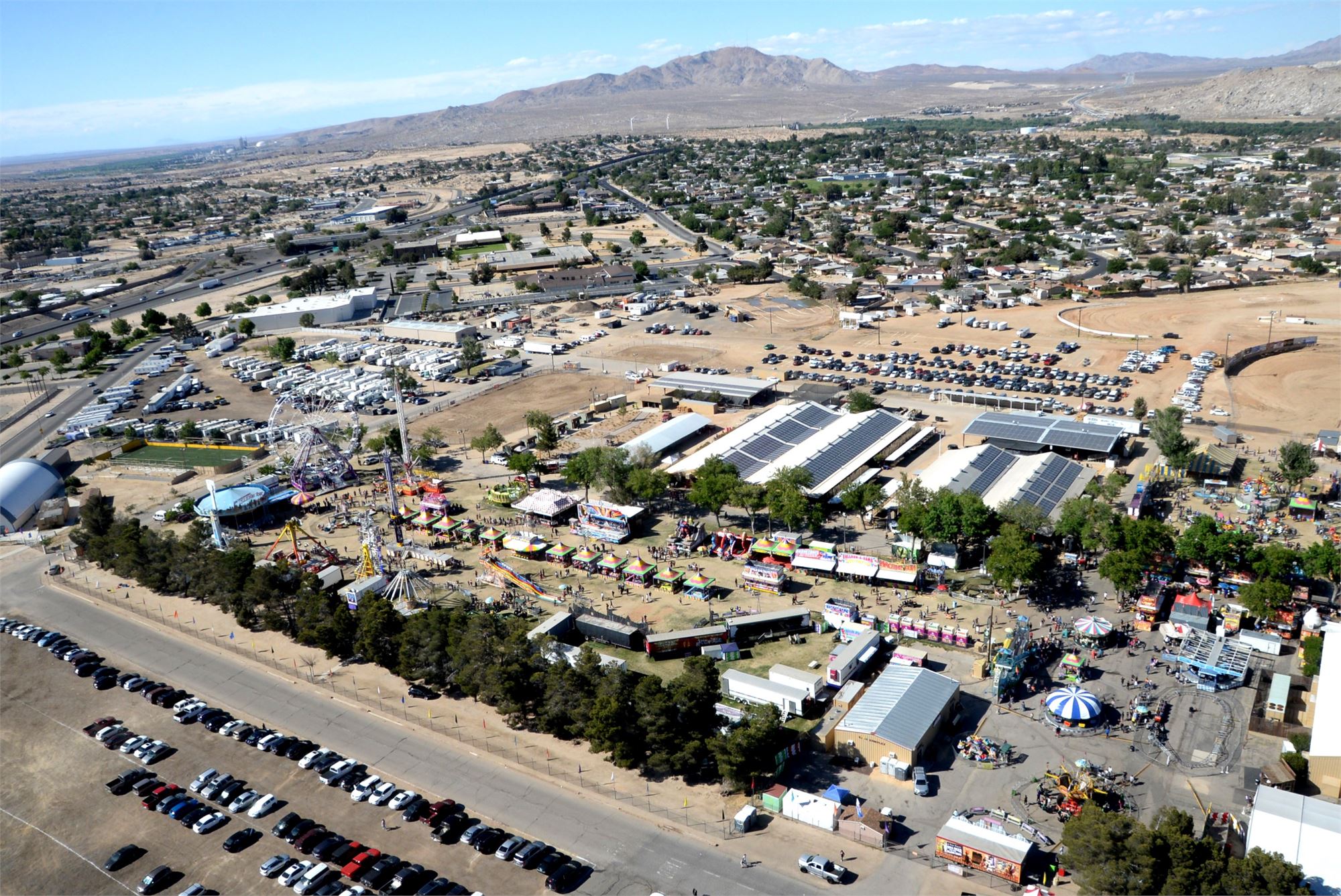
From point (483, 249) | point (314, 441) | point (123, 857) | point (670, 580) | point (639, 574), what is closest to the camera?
point (123, 857)

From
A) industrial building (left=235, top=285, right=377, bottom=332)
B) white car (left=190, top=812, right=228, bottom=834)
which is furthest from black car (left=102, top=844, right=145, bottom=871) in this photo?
industrial building (left=235, top=285, right=377, bottom=332)

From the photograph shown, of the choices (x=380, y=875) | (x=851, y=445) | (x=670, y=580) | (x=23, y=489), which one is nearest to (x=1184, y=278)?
(x=851, y=445)

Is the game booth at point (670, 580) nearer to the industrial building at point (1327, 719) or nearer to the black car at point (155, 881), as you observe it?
the black car at point (155, 881)

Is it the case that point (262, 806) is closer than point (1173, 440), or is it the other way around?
point (262, 806)

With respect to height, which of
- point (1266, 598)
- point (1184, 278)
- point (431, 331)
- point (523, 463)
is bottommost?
point (1266, 598)

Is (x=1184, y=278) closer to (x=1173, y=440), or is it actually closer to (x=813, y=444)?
(x=1173, y=440)

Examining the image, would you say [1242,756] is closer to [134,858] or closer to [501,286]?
[134,858]
